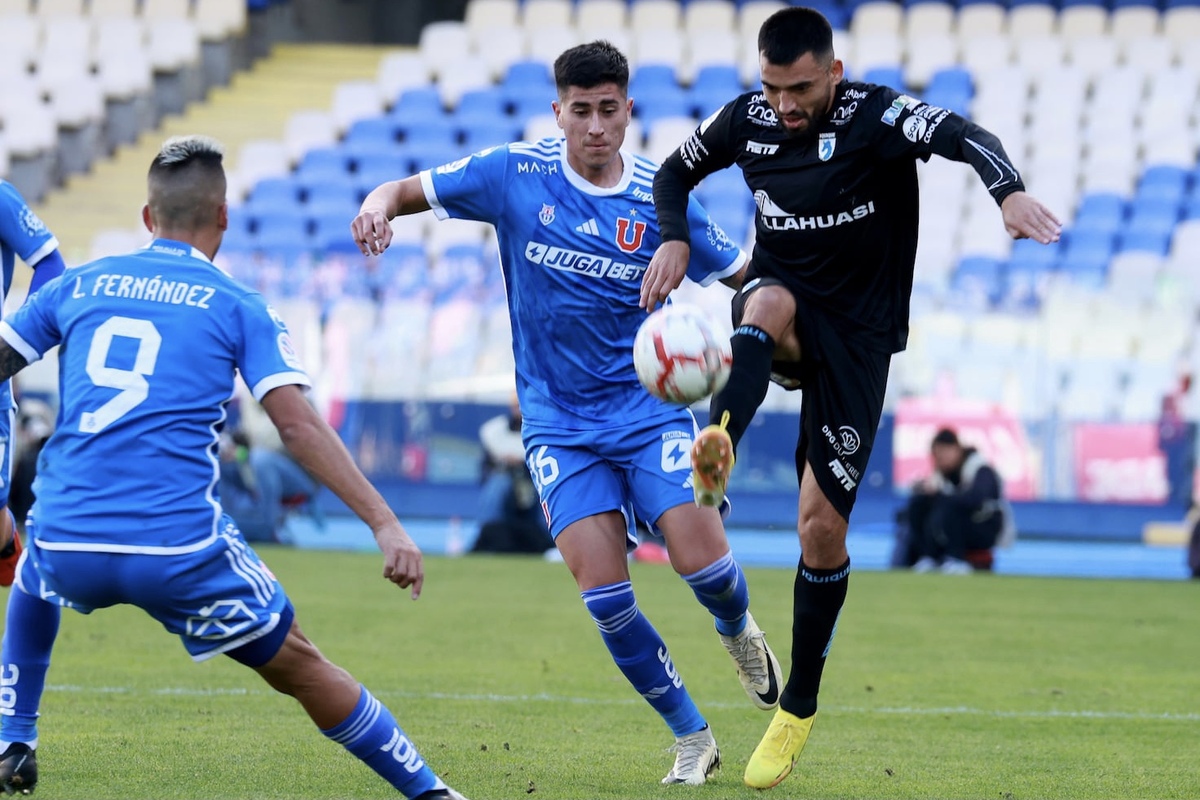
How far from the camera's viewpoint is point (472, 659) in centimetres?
916

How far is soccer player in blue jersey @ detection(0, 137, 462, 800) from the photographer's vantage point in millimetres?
4199

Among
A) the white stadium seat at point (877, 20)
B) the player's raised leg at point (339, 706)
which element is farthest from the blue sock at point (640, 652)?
the white stadium seat at point (877, 20)

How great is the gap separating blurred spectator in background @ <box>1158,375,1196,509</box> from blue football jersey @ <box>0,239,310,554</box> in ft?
45.4

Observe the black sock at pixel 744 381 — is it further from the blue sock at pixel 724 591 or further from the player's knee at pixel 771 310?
the blue sock at pixel 724 591

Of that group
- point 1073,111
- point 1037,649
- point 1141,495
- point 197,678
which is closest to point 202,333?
point 197,678

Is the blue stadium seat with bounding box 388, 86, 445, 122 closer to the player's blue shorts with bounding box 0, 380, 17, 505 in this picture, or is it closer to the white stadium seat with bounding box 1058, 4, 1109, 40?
the white stadium seat with bounding box 1058, 4, 1109, 40

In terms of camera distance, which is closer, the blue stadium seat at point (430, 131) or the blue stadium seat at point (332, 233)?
the blue stadium seat at point (332, 233)

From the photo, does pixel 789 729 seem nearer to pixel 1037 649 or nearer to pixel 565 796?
pixel 565 796

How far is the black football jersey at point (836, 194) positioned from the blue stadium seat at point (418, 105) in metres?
18.8

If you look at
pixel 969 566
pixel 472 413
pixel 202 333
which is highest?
pixel 202 333

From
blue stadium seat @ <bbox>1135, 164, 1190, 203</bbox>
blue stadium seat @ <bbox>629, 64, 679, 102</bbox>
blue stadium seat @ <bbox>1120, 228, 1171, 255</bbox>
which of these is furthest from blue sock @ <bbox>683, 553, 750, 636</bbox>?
blue stadium seat @ <bbox>629, 64, 679, 102</bbox>

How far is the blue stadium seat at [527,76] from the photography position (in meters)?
24.3

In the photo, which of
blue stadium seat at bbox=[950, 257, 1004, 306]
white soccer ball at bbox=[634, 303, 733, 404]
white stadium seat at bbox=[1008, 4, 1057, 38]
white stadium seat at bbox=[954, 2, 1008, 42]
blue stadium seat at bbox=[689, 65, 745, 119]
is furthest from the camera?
white stadium seat at bbox=[954, 2, 1008, 42]

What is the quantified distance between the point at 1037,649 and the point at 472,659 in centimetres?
356
